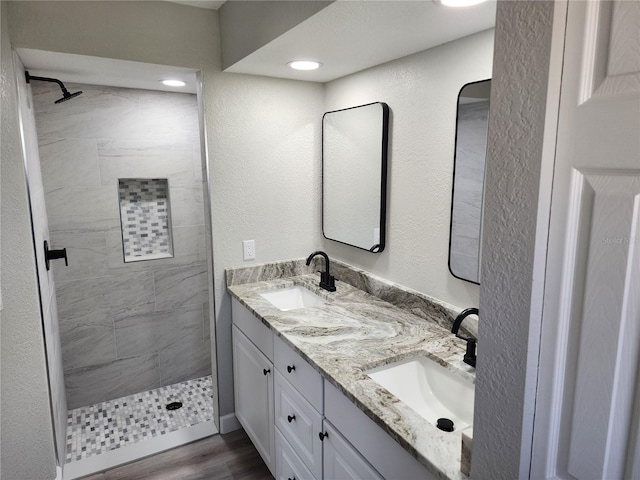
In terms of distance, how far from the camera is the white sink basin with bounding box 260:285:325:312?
7.74ft

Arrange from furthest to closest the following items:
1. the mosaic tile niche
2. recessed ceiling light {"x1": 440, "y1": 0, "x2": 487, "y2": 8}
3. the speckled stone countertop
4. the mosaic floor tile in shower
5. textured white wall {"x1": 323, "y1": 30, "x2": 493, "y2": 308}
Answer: the mosaic tile niche, the mosaic floor tile in shower, textured white wall {"x1": 323, "y1": 30, "x2": 493, "y2": 308}, recessed ceiling light {"x1": 440, "y1": 0, "x2": 487, "y2": 8}, the speckled stone countertop

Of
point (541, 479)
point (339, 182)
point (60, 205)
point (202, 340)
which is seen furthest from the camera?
point (202, 340)

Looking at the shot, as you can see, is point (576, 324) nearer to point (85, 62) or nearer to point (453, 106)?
point (453, 106)

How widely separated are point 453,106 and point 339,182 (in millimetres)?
867

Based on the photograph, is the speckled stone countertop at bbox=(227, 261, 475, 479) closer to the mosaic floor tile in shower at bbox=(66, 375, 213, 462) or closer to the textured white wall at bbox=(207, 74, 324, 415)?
the textured white wall at bbox=(207, 74, 324, 415)

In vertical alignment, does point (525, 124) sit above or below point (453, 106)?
below

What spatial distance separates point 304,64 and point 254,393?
5.44ft

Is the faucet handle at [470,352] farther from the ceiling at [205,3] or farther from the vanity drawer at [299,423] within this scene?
the ceiling at [205,3]

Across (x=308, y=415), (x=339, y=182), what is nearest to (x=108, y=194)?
(x=339, y=182)

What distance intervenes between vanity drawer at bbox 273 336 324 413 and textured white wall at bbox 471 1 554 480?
29.8 inches

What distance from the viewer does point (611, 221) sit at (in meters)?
0.66

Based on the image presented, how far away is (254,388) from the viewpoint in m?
2.19

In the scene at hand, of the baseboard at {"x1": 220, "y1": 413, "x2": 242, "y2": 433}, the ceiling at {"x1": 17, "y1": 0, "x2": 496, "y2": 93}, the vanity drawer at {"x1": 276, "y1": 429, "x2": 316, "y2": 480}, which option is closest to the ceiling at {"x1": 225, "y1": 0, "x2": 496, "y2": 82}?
the ceiling at {"x1": 17, "y1": 0, "x2": 496, "y2": 93}

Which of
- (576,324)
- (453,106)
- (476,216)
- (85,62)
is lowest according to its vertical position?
(576,324)
